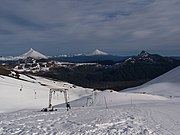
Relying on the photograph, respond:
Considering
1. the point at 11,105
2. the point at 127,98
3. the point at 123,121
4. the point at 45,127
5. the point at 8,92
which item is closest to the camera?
the point at 45,127

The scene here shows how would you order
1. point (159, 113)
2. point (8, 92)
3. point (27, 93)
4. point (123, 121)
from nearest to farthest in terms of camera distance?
point (123, 121), point (159, 113), point (8, 92), point (27, 93)

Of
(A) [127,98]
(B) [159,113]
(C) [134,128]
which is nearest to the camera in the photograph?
(C) [134,128]

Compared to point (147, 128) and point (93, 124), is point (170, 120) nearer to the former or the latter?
point (147, 128)

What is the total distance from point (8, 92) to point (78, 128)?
2064 inches

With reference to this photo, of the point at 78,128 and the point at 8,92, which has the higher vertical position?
the point at 8,92

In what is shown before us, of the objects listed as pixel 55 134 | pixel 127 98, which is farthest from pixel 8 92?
pixel 55 134

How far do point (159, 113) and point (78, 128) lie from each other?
27.9 feet

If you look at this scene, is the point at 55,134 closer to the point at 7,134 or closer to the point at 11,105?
the point at 7,134

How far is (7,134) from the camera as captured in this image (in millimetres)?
15828

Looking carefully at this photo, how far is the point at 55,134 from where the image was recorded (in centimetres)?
1546

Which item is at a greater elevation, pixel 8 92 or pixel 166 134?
pixel 8 92

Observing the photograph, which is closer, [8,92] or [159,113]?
[159,113]

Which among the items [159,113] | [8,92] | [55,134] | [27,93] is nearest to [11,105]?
[8,92]

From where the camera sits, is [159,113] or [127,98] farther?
[127,98]
